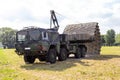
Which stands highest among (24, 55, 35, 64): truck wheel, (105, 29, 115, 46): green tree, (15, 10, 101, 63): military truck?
(105, 29, 115, 46): green tree

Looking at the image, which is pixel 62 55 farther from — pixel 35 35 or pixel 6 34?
pixel 6 34

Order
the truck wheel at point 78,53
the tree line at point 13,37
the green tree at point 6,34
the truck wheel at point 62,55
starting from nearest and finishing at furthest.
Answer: the truck wheel at point 62,55, the truck wheel at point 78,53, the tree line at point 13,37, the green tree at point 6,34

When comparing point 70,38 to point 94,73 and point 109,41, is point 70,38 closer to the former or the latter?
point 94,73

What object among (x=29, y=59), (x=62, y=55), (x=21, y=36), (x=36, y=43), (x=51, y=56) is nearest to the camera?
(x=36, y=43)

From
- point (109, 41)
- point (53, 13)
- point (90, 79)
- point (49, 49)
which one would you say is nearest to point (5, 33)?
point (109, 41)

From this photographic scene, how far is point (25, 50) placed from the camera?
20.0 meters

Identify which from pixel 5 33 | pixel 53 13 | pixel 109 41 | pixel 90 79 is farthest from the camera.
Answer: pixel 5 33

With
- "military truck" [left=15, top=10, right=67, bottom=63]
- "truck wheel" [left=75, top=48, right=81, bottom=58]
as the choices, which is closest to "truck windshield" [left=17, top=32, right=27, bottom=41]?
"military truck" [left=15, top=10, right=67, bottom=63]

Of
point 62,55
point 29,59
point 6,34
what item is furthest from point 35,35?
point 6,34

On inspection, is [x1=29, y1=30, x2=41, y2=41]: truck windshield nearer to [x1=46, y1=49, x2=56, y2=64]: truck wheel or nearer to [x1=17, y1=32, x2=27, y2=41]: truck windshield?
[x1=17, y1=32, x2=27, y2=41]: truck windshield

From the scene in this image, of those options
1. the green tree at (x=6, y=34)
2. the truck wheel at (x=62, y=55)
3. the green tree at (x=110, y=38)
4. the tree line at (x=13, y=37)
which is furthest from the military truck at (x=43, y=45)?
the green tree at (x=6, y=34)

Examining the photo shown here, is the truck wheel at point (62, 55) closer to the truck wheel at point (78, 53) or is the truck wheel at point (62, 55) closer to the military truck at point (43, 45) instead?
the military truck at point (43, 45)

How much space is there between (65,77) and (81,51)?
14798 millimetres

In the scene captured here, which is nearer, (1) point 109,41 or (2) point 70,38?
(2) point 70,38
